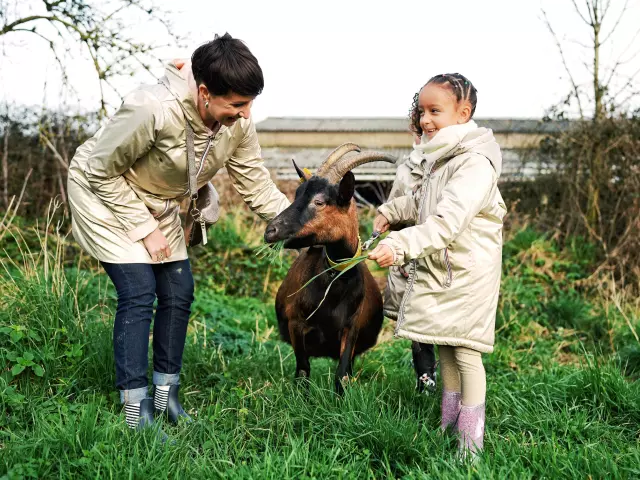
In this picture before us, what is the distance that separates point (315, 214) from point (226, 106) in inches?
31.9

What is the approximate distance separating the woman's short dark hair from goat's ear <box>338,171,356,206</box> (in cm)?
71

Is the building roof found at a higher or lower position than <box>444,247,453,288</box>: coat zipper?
higher

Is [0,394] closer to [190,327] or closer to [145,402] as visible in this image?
[145,402]

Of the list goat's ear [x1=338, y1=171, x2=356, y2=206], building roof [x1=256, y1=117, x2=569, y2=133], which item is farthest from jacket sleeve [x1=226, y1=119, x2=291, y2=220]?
building roof [x1=256, y1=117, x2=569, y2=133]

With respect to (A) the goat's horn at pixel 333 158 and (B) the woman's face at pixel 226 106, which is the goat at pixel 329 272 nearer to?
(A) the goat's horn at pixel 333 158

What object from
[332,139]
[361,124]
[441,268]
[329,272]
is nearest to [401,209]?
[329,272]

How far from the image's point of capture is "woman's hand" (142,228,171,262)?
3852 millimetres

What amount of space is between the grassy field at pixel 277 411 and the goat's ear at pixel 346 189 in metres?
1.11

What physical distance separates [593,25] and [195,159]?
806 centimetres

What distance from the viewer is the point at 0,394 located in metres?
3.89

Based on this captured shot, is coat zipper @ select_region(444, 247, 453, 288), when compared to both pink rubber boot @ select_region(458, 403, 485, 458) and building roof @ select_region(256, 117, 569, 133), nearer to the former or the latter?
pink rubber boot @ select_region(458, 403, 485, 458)

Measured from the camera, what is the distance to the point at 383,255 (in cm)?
309

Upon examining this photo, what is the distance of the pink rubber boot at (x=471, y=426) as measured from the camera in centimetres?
342

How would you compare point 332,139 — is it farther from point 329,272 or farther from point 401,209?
point 329,272
